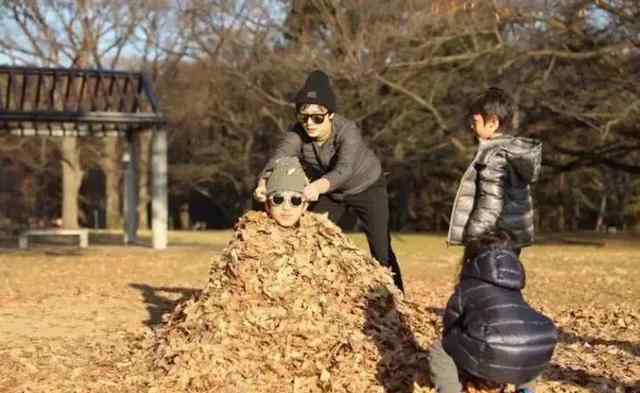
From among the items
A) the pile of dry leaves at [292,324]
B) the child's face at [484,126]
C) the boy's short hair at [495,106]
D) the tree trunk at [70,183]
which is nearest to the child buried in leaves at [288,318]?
the pile of dry leaves at [292,324]

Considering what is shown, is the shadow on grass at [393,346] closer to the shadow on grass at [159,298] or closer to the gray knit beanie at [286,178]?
the gray knit beanie at [286,178]

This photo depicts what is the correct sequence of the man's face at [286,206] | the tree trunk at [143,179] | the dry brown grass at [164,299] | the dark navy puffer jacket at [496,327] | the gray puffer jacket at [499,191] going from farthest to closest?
the tree trunk at [143,179]
the dry brown grass at [164,299]
the man's face at [286,206]
the gray puffer jacket at [499,191]
the dark navy puffer jacket at [496,327]

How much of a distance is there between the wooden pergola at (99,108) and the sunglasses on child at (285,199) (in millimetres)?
14299

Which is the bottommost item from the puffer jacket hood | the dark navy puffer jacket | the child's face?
the dark navy puffer jacket

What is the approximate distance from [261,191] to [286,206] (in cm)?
25

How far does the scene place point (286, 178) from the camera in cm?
587

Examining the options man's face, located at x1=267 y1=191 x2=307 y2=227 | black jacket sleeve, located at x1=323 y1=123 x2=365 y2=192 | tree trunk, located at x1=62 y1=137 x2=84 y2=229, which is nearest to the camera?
man's face, located at x1=267 y1=191 x2=307 y2=227

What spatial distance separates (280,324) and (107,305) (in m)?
5.00

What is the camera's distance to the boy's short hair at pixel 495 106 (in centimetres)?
549

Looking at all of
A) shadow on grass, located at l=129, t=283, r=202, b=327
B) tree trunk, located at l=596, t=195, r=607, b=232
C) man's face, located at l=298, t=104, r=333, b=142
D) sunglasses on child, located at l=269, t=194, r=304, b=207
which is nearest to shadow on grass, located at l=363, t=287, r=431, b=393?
sunglasses on child, located at l=269, t=194, r=304, b=207

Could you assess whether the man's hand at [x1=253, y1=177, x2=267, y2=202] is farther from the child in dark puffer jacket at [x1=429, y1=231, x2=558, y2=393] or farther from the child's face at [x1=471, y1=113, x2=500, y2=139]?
the child in dark puffer jacket at [x1=429, y1=231, x2=558, y2=393]

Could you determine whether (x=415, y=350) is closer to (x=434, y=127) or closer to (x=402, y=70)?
(x=402, y=70)

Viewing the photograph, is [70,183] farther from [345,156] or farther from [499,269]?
[499,269]

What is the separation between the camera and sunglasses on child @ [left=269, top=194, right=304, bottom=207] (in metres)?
5.79
